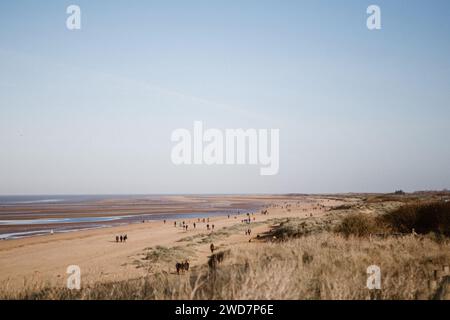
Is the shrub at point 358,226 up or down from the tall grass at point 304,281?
down

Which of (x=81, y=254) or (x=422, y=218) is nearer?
(x=422, y=218)

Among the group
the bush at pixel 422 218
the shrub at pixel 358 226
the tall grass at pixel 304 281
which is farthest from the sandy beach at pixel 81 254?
the bush at pixel 422 218

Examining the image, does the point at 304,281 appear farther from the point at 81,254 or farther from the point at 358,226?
the point at 81,254

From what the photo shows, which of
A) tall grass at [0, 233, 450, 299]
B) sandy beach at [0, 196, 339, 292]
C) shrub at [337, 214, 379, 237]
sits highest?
tall grass at [0, 233, 450, 299]

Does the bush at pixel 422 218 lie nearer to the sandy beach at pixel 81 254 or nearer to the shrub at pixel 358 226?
the shrub at pixel 358 226

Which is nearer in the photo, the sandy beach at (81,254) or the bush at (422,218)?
the bush at (422,218)

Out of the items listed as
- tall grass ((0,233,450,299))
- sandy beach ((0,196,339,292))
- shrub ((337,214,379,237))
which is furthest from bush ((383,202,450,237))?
sandy beach ((0,196,339,292))

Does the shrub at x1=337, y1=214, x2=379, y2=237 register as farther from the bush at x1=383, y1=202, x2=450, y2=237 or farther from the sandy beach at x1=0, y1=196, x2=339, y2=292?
the sandy beach at x1=0, y1=196, x2=339, y2=292

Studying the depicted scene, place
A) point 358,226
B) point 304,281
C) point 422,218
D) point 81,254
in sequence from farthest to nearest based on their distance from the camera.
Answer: point 81,254 → point 358,226 → point 422,218 → point 304,281

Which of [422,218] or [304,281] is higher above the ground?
[304,281]

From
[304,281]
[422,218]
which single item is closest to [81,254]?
[304,281]

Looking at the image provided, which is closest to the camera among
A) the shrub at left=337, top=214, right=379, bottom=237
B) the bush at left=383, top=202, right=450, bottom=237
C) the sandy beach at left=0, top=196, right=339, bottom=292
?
the bush at left=383, top=202, right=450, bottom=237
